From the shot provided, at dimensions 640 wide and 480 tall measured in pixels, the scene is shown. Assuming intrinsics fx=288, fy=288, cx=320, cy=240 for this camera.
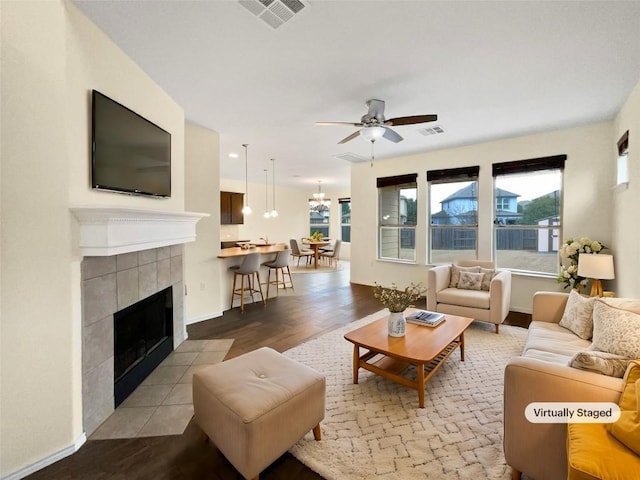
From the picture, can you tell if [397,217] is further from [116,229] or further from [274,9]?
[116,229]

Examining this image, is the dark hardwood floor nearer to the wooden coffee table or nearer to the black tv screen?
the wooden coffee table

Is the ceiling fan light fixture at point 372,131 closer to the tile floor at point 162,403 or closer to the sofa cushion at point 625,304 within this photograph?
the sofa cushion at point 625,304

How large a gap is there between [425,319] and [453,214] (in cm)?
313

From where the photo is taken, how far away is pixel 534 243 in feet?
15.0

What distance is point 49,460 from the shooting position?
1664 millimetres

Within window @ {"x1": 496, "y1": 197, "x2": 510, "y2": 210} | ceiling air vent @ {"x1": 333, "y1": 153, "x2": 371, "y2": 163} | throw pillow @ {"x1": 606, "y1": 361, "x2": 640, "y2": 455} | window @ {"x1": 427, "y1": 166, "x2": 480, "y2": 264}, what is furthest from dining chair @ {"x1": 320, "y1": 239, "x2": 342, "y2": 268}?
throw pillow @ {"x1": 606, "y1": 361, "x2": 640, "y2": 455}

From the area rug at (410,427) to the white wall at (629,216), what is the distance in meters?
1.50

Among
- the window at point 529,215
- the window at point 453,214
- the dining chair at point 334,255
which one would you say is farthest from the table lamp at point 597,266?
the dining chair at point 334,255

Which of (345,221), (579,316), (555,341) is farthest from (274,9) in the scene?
(345,221)

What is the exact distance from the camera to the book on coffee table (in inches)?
112

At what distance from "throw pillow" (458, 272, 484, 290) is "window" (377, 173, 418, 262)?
171 cm

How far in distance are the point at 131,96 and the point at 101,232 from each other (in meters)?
1.35

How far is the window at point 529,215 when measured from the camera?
4.36m

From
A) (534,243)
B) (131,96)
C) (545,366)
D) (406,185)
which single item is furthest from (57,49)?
(534,243)
